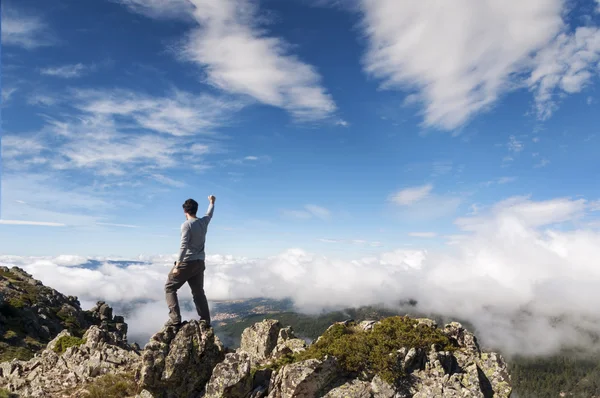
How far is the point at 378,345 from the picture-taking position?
61.7 ft

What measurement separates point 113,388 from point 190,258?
774 centimetres

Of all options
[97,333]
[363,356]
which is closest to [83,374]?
[97,333]

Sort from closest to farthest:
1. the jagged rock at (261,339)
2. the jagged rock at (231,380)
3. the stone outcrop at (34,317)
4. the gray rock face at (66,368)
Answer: the jagged rock at (231,380) < the gray rock face at (66,368) < the jagged rock at (261,339) < the stone outcrop at (34,317)

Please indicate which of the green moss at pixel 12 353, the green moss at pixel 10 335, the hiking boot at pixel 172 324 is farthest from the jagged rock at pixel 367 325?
the green moss at pixel 10 335

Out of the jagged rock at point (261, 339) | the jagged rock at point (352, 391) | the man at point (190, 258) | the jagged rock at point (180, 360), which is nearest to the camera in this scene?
the jagged rock at point (180, 360)

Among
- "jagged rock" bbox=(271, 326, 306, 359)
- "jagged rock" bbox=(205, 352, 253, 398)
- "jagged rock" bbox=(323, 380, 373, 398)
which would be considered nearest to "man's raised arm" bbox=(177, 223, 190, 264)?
"jagged rock" bbox=(205, 352, 253, 398)

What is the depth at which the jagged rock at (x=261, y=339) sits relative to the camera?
23859mm

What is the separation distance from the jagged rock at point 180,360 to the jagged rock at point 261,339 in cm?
698

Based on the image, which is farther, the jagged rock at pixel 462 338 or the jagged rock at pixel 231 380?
the jagged rock at pixel 462 338

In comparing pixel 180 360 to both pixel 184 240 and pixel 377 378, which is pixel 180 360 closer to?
pixel 184 240

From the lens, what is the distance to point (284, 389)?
16016mm

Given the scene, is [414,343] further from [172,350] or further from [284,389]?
[172,350]

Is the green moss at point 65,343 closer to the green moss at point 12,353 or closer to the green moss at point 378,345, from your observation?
the green moss at point 378,345

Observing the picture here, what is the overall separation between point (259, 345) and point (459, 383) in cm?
1336
